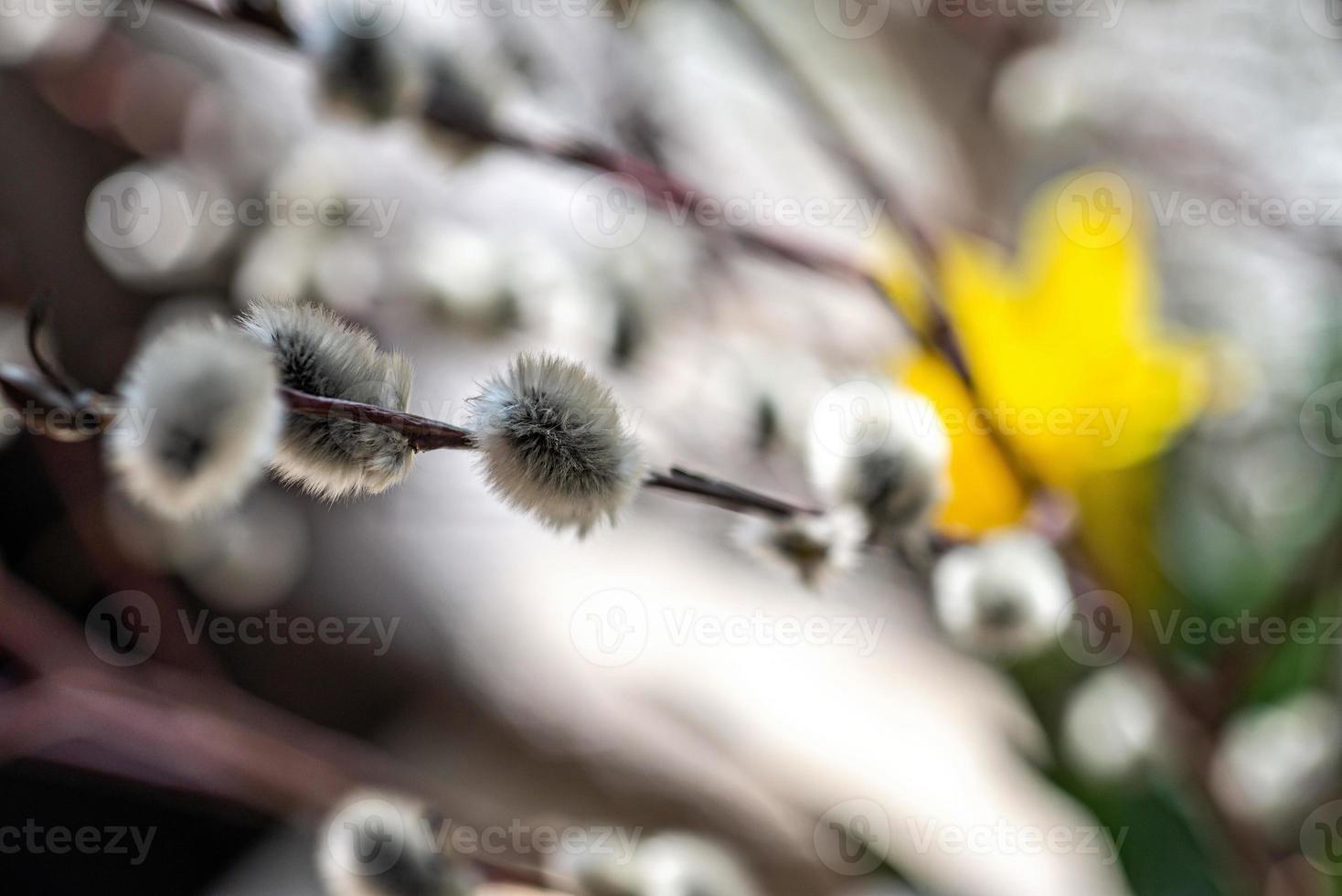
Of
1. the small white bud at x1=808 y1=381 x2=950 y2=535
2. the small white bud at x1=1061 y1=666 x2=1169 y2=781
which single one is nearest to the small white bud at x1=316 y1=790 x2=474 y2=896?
the small white bud at x1=808 y1=381 x2=950 y2=535

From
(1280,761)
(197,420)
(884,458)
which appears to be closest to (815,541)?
(884,458)

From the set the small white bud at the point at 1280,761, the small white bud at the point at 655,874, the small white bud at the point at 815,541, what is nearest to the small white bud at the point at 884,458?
the small white bud at the point at 815,541

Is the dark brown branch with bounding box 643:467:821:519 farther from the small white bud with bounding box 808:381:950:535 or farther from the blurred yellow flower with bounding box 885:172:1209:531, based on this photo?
the blurred yellow flower with bounding box 885:172:1209:531

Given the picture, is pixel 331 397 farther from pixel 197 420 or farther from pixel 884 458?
pixel 884 458

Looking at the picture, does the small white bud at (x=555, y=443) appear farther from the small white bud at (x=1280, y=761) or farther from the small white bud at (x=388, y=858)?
the small white bud at (x=1280, y=761)

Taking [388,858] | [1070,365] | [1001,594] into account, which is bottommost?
[388,858]

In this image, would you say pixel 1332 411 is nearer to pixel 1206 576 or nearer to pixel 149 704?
pixel 1206 576
